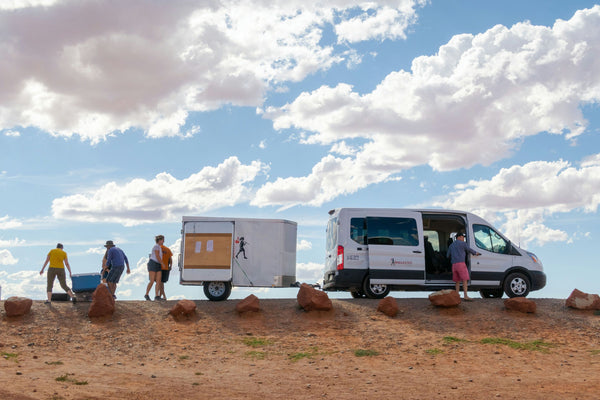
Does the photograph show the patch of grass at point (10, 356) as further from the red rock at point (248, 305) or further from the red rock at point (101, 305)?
the red rock at point (248, 305)

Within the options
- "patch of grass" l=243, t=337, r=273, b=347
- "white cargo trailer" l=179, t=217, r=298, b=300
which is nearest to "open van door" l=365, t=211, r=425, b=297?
"white cargo trailer" l=179, t=217, r=298, b=300

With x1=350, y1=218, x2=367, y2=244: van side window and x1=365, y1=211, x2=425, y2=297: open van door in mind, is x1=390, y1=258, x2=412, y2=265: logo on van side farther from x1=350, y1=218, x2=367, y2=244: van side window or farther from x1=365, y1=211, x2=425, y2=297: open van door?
x1=350, y1=218, x2=367, y2=244: van side window

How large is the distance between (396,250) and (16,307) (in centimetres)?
1070

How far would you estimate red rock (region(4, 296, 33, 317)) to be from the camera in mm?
16547

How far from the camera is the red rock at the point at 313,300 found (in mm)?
16734

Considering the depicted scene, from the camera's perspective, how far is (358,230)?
17.9m

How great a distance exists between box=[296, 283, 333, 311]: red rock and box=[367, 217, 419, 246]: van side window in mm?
2215

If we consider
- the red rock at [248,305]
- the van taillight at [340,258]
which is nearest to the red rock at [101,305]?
the red rock at [248,305]

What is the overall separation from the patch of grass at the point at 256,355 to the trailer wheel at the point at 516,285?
27.3ft

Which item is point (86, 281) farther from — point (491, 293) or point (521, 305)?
point (521, 305)

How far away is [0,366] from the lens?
1291cm

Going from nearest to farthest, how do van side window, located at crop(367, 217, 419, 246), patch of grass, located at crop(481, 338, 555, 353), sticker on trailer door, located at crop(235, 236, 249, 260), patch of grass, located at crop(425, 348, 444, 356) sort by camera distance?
1. patch of grass, located at crop(425, 348, 444, 356)
2. patch of grass, located at crop(481, 338, 555, 353)
3. van side window, located at crop(367, 217, 419, 246)
4. sticker on trailer door, located at crop(235, 236, 249, 260)

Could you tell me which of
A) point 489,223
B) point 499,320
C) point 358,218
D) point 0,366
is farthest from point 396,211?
point 0,366

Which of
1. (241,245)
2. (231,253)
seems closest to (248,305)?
(231,253)
